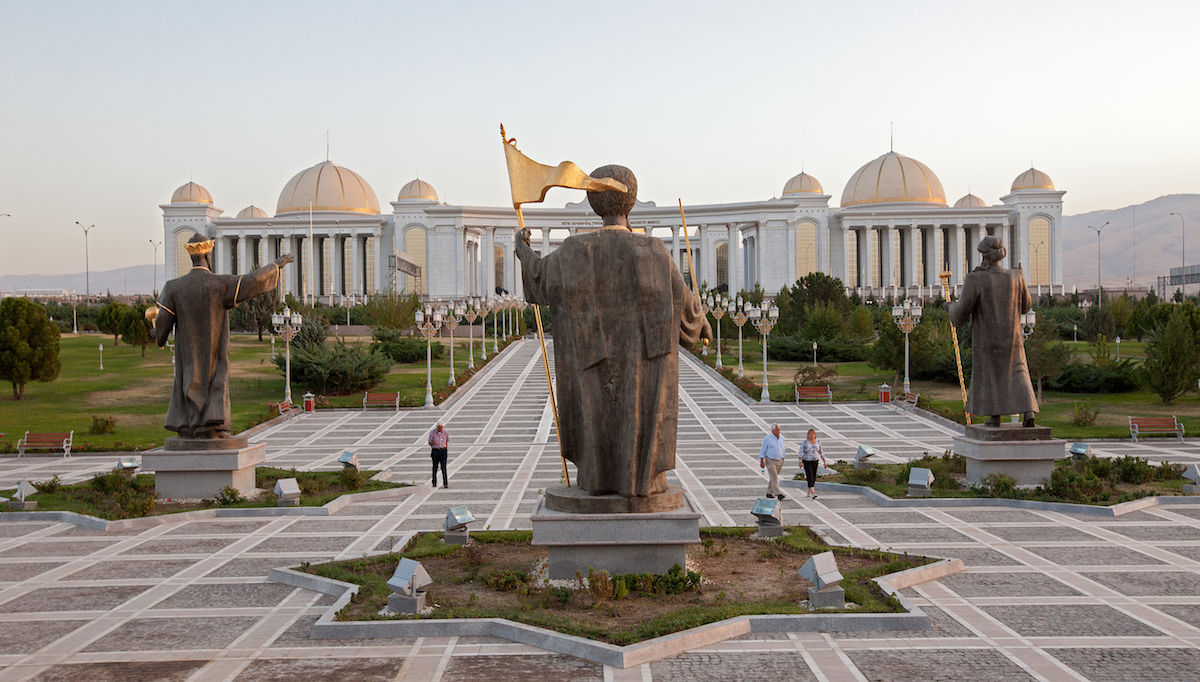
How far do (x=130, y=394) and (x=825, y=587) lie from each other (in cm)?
3156

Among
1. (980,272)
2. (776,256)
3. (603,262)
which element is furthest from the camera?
(776,256)

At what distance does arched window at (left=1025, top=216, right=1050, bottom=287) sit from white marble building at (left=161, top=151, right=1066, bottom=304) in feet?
0.33

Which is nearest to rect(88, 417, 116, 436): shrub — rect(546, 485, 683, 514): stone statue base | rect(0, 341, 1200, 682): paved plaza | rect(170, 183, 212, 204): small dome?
rect(0, 341, 1200, 682): paved plaza

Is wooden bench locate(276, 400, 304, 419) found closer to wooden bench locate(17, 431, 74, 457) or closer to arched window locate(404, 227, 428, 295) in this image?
wooden bench locate(17, 431, 74, 457)

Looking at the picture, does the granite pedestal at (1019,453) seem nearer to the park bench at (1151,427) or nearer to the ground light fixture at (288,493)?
the park bench at (1151,427)

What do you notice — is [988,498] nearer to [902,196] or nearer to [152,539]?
[152,539]

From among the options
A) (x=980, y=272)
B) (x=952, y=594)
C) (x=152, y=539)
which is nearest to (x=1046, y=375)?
(x=980, y=272)

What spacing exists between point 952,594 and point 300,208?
292 ft

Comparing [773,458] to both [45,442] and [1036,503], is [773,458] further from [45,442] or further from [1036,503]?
[45,442]

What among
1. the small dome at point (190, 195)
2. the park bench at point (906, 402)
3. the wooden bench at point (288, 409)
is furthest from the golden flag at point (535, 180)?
the small dome at point (190, 195)

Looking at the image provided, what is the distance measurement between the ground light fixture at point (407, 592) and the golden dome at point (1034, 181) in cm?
9386

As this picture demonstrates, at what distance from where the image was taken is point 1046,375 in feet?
98.7

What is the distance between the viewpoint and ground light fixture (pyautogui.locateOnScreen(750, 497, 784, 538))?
36.7 ft

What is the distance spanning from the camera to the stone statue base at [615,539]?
339 inches
